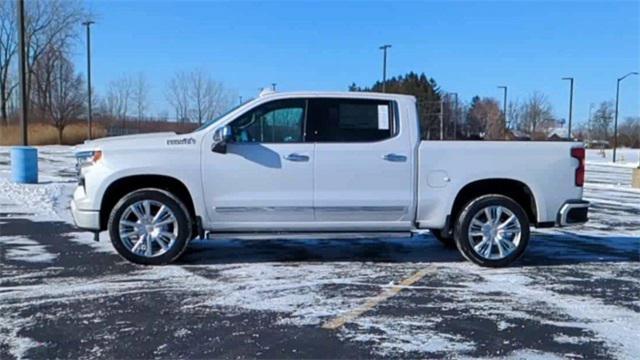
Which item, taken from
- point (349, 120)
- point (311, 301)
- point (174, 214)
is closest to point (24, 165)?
point (174, 214)

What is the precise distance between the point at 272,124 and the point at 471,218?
2.52 m

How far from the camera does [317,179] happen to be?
21.5 ft

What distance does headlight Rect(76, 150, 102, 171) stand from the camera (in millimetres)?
6441

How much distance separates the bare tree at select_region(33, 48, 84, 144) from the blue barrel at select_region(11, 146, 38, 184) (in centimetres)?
4227

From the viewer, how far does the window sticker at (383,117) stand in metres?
6.67

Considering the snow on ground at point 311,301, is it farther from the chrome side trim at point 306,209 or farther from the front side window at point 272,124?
the front side window at point 272,124

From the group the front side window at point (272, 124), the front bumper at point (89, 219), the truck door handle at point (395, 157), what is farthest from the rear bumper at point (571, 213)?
the front bumper at point (89, 219)

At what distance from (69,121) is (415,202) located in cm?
5401

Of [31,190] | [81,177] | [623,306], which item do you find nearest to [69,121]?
[31,190]

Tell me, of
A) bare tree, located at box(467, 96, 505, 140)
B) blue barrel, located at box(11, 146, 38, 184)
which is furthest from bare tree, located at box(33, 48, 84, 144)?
bare tree, located at box(467, 96, 505, 140)

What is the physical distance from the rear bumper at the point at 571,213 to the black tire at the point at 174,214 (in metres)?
4.26

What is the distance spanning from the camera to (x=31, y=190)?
13.6 metres

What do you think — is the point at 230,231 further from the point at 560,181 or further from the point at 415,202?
the point at 560,181

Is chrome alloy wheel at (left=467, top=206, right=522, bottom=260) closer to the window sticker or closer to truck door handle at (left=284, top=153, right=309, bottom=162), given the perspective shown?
the window sticker
